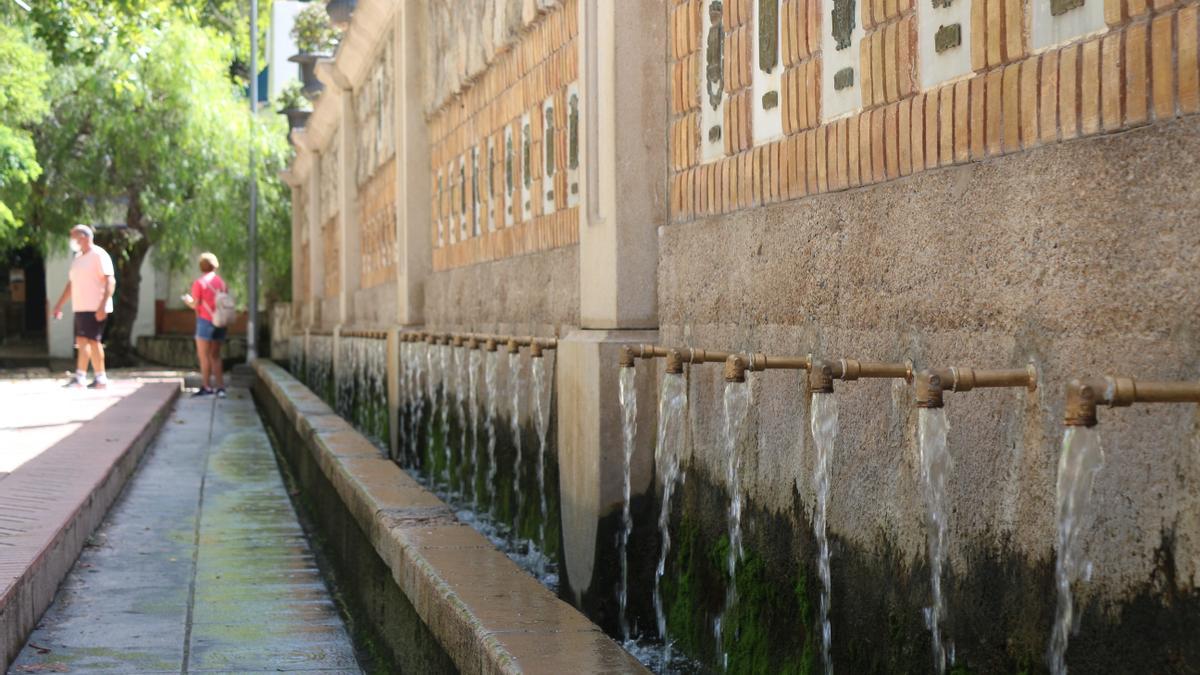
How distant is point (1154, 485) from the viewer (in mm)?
2451

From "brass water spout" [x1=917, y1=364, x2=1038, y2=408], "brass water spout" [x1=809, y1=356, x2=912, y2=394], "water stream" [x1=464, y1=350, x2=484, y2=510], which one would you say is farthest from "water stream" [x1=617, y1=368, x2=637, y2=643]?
"water stream" [x1=464, y1=350, x2=484, y2=510]

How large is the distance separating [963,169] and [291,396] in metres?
10.4

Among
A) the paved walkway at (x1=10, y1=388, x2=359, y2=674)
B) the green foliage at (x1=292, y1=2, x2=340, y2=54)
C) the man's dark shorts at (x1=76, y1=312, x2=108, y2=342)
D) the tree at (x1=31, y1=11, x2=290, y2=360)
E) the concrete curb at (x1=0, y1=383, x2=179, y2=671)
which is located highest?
the green foliage at (x1=292, y1=2, x2=340, y2=54)

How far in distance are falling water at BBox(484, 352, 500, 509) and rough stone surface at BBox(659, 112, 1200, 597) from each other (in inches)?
129

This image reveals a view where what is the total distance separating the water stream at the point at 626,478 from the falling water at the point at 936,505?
72.4 inches

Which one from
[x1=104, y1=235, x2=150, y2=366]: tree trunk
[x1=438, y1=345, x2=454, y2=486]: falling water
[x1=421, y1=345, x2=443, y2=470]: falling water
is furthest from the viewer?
[x1=104, y1=235, x2=150, y2=366]: tree trunk

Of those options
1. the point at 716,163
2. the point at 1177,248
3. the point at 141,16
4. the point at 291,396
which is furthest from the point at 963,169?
the point at 141,16

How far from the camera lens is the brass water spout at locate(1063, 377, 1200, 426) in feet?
7.38

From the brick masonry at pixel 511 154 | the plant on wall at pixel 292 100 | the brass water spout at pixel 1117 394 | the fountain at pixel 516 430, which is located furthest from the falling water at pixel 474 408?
the plant on wall at pixel 292 100

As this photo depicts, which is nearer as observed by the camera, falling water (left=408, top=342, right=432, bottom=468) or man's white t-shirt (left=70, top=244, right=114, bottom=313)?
falling water (left=408, top=342, right=432, bottom=468)

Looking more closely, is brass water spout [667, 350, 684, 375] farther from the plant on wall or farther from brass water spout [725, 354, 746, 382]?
the plant on wall

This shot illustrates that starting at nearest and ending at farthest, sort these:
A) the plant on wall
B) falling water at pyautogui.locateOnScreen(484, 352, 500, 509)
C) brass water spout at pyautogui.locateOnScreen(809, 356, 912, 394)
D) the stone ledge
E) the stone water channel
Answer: the stone water channel
brass water spout at pyautogui.locateOnScreen(809, 356, 912, 394)
the stone ledge
falling water at pyautogui.locateOnScreen(484, 352, 500, 509)
the plant on wall

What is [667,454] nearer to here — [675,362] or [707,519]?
[707,519]

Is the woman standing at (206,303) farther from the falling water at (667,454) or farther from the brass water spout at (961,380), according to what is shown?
the brass water spout at (961,380)
